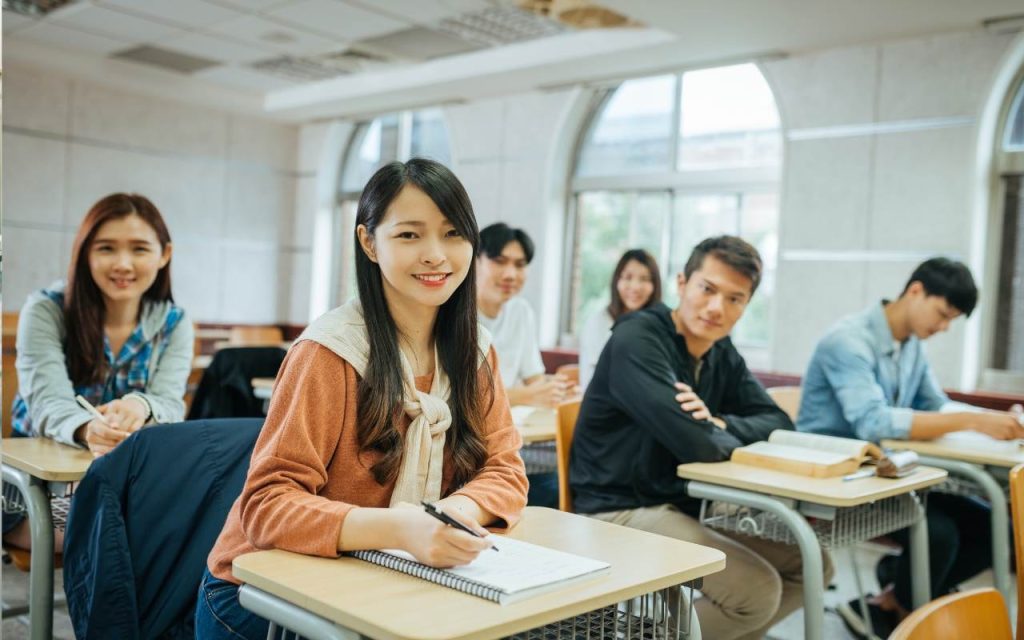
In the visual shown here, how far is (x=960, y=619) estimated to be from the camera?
117 centimetres

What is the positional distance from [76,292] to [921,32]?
15.4 feet

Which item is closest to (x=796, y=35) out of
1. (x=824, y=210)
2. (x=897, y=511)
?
(x=824, y=210)

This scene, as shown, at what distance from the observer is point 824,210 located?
5.75 m

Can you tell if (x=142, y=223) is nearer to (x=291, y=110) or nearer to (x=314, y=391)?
(x=314, y=391)

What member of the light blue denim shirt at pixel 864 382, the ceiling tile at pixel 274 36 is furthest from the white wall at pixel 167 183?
the light blue denim shirt at pixel 864 382

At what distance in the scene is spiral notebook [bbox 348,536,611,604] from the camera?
1257 millimetres

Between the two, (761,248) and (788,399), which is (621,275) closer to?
(788,399)

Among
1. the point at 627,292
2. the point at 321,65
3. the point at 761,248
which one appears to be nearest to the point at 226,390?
the point at 627,292

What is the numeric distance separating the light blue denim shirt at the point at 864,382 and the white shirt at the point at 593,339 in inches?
50.0

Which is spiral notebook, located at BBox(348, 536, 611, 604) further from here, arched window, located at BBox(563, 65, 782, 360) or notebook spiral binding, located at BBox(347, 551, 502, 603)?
arched window, located at BBox(563, 65, 782, 360)

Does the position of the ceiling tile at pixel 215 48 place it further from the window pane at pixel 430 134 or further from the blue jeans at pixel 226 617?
the blue jeans at pixel 226 617

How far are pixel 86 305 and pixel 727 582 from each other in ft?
6.42

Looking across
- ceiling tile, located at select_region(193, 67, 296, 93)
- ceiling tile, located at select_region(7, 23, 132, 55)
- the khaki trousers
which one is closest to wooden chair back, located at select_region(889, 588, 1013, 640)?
the khaki trousers

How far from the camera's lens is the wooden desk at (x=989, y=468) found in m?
3.17
